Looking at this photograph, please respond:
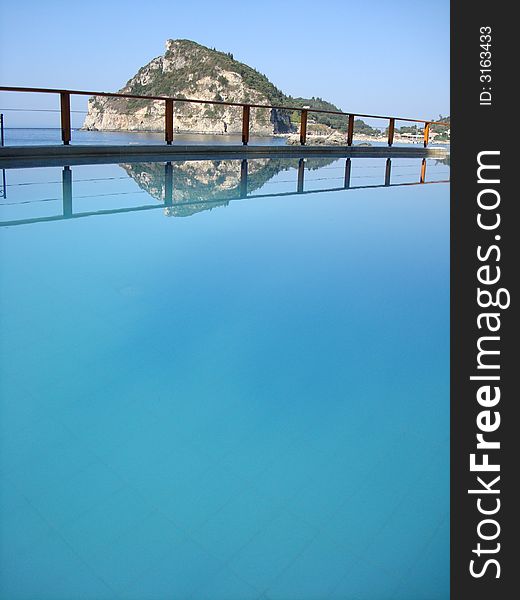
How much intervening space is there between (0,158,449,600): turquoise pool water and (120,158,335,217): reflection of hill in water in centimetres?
142

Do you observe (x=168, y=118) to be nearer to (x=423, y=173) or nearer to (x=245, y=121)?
(x=245, y=121)

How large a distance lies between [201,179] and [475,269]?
479cm

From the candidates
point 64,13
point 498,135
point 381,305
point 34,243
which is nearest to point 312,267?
point 381,305

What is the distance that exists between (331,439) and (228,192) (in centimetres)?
399

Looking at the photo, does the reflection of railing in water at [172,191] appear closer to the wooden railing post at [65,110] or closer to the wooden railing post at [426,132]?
the wooden railing post at [65,110]

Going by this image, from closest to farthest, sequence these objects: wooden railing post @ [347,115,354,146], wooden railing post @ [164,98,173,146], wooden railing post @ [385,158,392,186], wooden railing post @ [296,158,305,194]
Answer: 1. wooden railing post @ [296,158,305,194]
2. wooden railing post @ [385,158,392,186]
3. wooden railing post @ [164,98,173,146]
4. wooden railing post @ [347,115,354,146]

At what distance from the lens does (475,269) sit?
1122 millimetres

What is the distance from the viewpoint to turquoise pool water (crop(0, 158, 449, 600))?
0.95 m

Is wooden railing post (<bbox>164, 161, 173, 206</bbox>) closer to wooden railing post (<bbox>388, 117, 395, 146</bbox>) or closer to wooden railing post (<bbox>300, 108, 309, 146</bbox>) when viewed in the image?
wooden railing post (<bbox>300, 108, 309, 146</bbox>)

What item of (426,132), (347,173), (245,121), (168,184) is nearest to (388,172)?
(347,173)

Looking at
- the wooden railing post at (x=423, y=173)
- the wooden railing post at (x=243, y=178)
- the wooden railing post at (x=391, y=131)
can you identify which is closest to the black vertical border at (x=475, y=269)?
the wooden railing post at (x=243, y=178)

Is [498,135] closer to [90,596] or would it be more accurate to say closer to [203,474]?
[203,474]

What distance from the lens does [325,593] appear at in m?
0.90

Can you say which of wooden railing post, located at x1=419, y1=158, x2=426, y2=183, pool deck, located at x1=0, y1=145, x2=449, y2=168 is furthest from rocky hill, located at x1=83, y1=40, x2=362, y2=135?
wooden railing post, located at x1=419, y1=158, x2=426, y2=183
